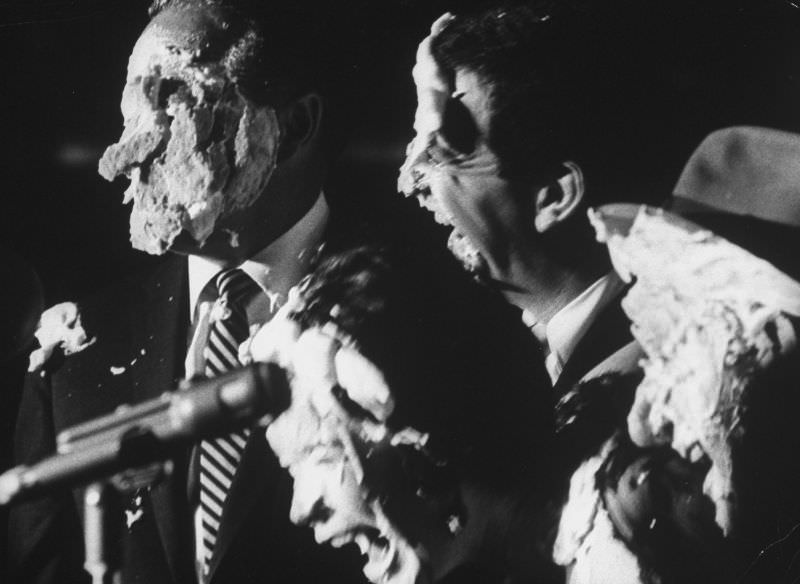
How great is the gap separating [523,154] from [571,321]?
36 cm

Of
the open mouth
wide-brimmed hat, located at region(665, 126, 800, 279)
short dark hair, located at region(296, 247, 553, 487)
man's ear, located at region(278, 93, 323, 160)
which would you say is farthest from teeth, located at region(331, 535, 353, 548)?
wide-brimmed hat, located at region(665, 126, 800, 279)

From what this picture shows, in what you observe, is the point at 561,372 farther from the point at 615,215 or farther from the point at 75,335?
the point at 75,335

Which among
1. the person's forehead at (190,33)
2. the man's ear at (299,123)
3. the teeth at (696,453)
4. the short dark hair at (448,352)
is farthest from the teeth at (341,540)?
the person's forehead at (190,33)

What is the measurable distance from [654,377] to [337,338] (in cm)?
63

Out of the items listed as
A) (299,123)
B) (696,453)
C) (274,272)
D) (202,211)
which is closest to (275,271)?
(274,272)

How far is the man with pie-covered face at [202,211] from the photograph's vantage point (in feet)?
6.35

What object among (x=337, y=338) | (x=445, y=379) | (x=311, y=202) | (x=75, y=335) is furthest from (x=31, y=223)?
(x=445, y=379)

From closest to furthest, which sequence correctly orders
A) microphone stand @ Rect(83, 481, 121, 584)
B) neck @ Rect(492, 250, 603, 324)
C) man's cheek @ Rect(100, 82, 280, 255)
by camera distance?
microphone stand @ Rect(83, 481, 121, 584) < neck @ Rect(492, 250, 603, 324) < man's cheek @ Rect(100, 82, 280, 255)

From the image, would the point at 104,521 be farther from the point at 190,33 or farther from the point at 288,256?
the point at 190,33

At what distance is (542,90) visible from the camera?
1.89 meters

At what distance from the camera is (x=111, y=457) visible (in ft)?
4.56

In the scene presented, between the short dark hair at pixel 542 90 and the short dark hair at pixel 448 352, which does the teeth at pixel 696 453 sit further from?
the short dark hair at pixel 542 90

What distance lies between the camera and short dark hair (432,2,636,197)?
6.18 ft

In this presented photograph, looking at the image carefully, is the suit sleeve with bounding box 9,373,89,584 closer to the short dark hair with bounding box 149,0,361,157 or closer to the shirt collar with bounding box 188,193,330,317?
the shirt collar with bounding box 188,193,330,317
